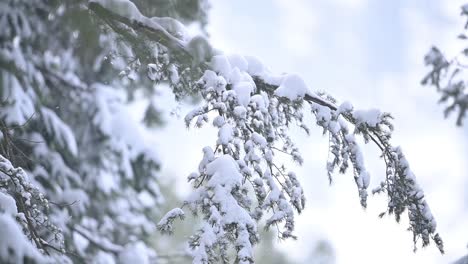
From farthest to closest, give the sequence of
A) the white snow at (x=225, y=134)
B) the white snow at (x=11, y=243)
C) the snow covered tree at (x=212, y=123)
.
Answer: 1. the white snow at (x=225, y=134)
2. the snow covered tree at (x=212, y=123)
3. the white snow at (x=11, y=243)

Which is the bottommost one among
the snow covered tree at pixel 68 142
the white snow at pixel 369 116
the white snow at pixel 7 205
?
the white snow at pixel 7 205

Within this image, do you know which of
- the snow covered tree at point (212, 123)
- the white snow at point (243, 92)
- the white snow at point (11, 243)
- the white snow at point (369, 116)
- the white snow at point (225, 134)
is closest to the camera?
the white snow at point (11, 243)

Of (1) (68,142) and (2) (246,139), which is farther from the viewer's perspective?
(1) (68,142)

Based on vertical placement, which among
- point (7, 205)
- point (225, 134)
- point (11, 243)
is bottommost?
point (11, 243)

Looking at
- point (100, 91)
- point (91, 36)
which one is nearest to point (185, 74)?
point (91, 36)

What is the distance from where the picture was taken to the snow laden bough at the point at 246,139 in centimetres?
320

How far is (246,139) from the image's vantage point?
3.62 metres

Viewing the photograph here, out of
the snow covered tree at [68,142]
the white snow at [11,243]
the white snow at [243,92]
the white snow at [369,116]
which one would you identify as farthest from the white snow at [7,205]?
the white snow at [369,116]

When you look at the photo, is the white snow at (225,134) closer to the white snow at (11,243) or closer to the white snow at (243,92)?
the white snow at (243,92)

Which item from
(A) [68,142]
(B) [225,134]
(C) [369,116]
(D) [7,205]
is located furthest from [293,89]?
(A) [68,142]

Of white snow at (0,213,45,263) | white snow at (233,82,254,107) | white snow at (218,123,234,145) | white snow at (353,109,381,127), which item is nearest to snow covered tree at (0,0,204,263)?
white snow at (0,213,45,263)

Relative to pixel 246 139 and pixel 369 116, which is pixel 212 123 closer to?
pixel 246 139

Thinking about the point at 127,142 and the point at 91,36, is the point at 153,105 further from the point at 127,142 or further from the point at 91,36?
the point at 91,36

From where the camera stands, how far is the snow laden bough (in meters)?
3.20
